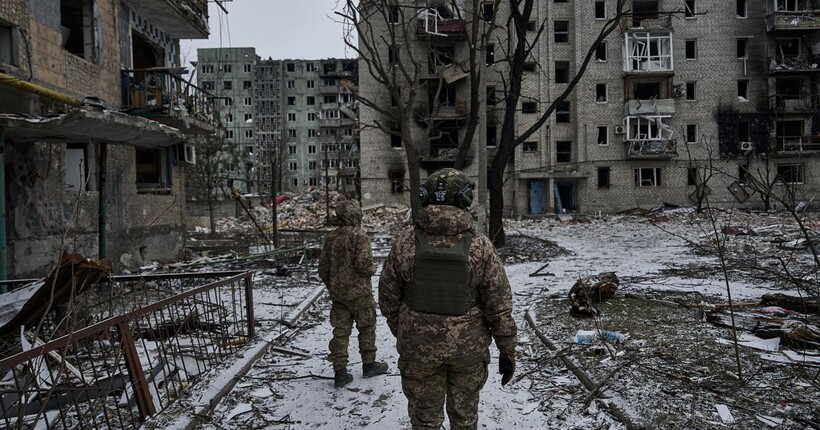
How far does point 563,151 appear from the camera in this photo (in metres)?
33.9

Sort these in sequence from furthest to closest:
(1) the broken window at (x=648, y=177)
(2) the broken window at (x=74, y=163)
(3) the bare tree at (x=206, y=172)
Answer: (1) the broken window at (x=648, y=177), (3) the bare tree at (x=206, y=172), (2) the broken window at (x=74, y=163)

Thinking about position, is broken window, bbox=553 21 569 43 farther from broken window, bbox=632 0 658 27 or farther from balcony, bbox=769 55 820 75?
balcony, bbox=769 55 820 75

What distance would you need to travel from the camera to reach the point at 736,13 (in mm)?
33438

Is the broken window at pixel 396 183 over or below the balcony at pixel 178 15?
below

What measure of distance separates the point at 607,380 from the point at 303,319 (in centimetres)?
493

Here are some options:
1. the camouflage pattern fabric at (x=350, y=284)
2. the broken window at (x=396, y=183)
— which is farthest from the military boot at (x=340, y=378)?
the broken window at (x=396, y=183)

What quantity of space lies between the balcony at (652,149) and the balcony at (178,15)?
1068 inches

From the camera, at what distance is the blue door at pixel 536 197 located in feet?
111

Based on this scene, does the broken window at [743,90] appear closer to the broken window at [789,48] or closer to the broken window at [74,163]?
the broken window at [789,48]

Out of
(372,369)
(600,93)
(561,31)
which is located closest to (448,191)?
(372,369)

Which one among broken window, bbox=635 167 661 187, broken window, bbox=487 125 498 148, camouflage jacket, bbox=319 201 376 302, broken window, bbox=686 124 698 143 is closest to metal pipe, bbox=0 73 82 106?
camouflage jacket, bbox=319 201 376 302

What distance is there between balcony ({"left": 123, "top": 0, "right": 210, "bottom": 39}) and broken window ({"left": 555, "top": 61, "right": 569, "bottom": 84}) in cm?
2487

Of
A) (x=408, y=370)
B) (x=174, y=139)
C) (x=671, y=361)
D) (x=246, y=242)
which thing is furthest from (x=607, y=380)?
(x=246, y=242)

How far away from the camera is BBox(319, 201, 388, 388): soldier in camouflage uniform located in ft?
16.2
